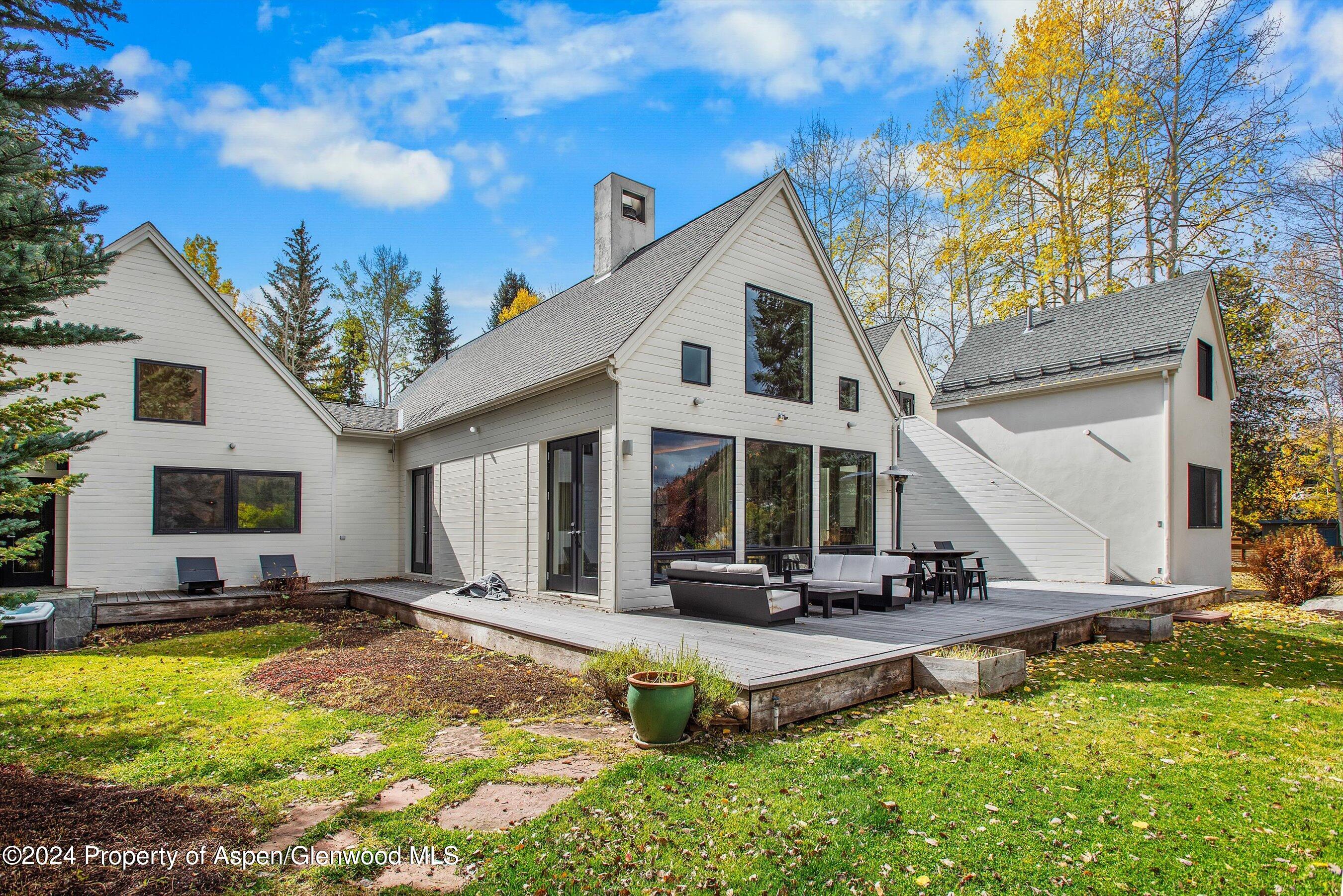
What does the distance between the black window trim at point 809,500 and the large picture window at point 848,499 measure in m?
0.24

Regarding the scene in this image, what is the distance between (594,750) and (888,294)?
76.7 ft

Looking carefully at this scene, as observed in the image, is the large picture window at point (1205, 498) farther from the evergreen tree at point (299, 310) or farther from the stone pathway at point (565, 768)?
the evergreen tree at point (299, 310)

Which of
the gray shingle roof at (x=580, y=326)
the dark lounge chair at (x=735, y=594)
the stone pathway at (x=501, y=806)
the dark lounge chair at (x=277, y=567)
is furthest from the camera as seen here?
the dark lounge chair at (x=277, y=567)

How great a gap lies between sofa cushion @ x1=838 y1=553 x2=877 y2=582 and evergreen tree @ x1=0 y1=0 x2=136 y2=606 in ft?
28.5

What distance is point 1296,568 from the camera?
504 inches

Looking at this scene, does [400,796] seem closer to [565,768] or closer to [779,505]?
[565,768]

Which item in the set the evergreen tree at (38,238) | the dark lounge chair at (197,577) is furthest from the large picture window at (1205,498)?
the dark lounge chair at (197,577)

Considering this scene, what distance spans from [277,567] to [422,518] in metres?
2.88

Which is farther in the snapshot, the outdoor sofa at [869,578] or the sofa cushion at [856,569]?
the sofa cushion at [856,569]

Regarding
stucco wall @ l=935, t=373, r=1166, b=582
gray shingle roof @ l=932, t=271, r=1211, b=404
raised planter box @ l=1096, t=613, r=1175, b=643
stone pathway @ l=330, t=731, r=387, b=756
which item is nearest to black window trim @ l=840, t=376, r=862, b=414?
gray shingle roof @ l=932, t=271, r=1211, b=404

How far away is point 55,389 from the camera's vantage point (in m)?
11.2

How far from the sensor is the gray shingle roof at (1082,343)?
1401cm

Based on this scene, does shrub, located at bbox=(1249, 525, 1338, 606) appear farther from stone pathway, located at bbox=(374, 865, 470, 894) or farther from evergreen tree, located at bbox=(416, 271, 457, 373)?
evergreen tree, located at bbox=(416, 271, 457, 373)

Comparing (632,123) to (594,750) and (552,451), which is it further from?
(594,750)
